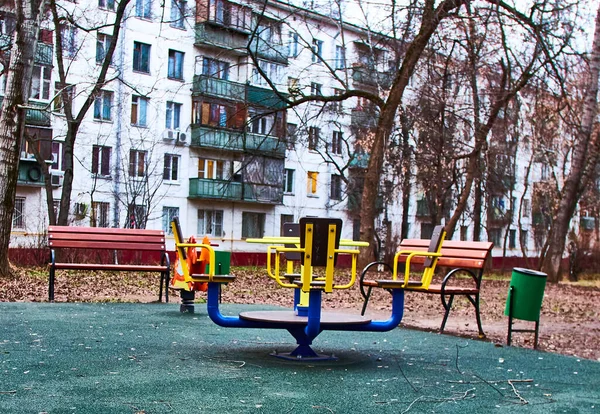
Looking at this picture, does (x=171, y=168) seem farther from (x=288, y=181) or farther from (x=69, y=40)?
(x=69, y=40)

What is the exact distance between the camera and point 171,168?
43.4 meters

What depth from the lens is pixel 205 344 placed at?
7.69 meters

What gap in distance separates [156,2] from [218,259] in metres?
33.6

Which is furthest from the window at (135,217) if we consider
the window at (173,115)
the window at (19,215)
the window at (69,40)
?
the window at (173,115)

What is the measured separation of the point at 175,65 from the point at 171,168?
5360 millimetres

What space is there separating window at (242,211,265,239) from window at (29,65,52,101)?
14.0 metres

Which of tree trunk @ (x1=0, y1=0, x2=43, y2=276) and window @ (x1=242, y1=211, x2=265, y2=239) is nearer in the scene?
tree trunk @ (x1=0, y1=0, x2=43, y2=276)

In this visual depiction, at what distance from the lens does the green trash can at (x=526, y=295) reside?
8.92m

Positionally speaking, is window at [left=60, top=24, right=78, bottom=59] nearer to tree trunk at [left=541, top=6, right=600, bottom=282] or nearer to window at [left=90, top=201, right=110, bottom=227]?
window at [left=90, top=201, right=110, bottom=227]

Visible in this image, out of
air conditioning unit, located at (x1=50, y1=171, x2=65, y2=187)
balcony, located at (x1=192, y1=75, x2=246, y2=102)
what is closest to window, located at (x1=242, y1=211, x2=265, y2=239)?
balcony, located at (x1=192, y1=75, x2=246, y2=102)

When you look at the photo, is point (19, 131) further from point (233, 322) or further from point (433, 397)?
point (433, 397)

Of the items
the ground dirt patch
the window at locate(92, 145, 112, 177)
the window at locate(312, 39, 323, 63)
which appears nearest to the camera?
the ground dirt patch

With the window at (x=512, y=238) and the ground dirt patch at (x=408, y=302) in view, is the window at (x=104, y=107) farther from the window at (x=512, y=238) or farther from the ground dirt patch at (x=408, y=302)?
the window at (x=512, y=238)

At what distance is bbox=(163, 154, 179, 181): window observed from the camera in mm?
43188
